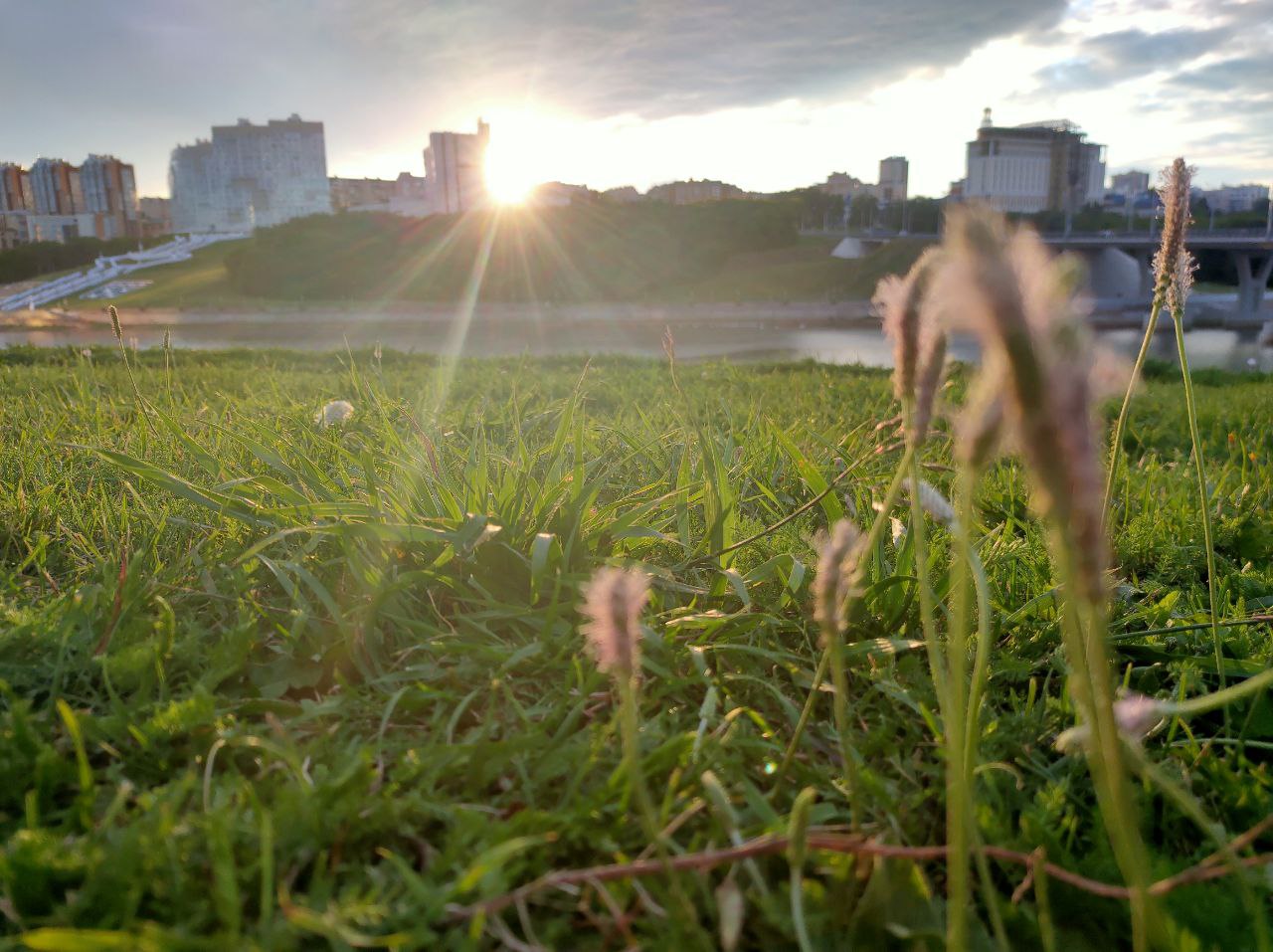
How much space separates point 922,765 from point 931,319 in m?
0.77

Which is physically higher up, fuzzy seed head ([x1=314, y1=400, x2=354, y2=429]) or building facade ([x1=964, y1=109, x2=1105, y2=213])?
building facade ([x1=964, y1=109, x2=1105, y2=213])

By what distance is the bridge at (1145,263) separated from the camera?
43.8 meters

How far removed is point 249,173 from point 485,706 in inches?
4480

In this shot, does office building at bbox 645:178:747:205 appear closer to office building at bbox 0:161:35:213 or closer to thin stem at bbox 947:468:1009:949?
office building at bbox 0:161:35:213

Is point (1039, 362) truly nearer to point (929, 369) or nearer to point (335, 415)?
point (929, 369)

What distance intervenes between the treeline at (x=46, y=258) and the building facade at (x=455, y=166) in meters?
27.7

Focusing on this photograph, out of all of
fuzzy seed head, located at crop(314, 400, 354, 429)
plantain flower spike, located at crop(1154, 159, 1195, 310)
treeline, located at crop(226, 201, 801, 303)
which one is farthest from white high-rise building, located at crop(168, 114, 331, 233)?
plantain flower spike, located at crop(1154, 159, 1195, 310)

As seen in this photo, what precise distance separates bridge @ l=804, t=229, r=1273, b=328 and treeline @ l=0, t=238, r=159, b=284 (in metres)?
58.9

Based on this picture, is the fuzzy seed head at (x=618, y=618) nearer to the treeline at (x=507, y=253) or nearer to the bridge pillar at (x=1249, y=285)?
the treeline at (x=507, y=253)

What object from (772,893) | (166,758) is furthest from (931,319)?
(166,758)

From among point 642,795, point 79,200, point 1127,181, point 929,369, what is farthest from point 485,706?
point 1127,181

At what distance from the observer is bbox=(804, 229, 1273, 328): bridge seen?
4378 cm

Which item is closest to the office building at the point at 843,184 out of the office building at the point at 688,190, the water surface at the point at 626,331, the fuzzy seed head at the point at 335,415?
the office building at the point at 688,190

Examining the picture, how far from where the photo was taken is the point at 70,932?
0.80m
